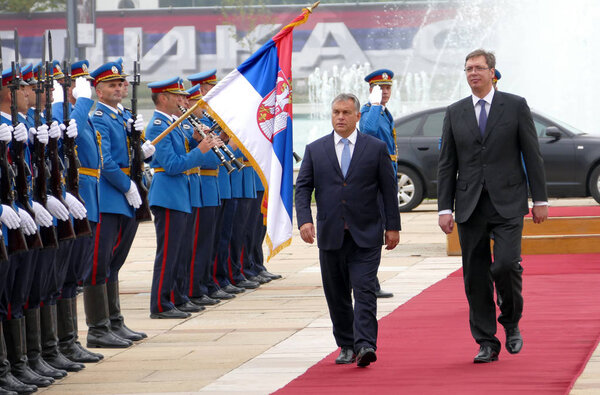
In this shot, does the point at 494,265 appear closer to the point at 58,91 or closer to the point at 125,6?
the point at 58,91

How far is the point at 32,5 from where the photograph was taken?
133ft

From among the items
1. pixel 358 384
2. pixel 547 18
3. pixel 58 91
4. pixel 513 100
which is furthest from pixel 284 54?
pixel 547 18

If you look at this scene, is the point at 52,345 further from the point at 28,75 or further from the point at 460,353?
the point at 460,353

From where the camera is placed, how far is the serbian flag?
931 centimetres

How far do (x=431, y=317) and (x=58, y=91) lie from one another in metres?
3.20

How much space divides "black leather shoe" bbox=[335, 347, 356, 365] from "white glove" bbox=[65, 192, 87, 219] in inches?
69.7

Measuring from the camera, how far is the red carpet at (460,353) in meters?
7.34

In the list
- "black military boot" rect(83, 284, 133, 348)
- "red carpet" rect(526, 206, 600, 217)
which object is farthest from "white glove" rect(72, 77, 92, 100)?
"red carpet" rect(526, 206, 600, 217)

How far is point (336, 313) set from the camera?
329 inches

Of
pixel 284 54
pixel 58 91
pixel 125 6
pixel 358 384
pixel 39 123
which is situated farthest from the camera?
pixel 125 6

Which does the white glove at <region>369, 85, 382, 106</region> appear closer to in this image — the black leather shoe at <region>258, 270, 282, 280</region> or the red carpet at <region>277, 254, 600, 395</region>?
the red carpet at <region>277, 254, 600, 395</region>

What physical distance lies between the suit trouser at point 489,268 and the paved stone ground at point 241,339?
0.62 meters

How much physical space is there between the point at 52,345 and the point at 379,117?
4205 mm

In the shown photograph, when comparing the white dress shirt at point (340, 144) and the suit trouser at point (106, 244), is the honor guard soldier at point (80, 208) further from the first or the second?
the white dress shirt at point (340, 144)
